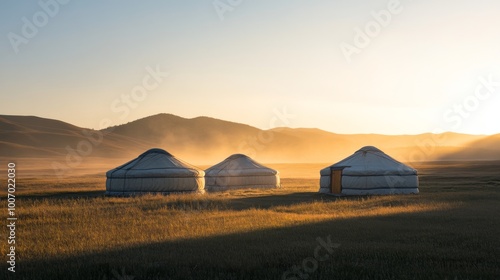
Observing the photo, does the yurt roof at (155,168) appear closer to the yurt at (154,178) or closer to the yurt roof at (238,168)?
the yurt at (154,178)

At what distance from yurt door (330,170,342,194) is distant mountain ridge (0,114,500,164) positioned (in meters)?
92.2

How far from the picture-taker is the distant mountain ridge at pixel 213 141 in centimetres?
12675

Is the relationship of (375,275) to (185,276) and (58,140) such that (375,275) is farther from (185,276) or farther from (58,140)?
(58,140)

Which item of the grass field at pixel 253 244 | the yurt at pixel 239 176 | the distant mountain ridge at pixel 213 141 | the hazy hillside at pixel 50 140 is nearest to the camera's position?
the grass field at pixel 253 244

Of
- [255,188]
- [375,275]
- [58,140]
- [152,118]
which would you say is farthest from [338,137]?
[375,275]

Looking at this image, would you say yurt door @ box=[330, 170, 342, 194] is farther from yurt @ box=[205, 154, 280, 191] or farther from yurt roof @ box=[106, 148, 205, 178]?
yurt roof @ box=[106, 148, 205, 178]

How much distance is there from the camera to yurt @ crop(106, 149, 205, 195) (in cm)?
2622

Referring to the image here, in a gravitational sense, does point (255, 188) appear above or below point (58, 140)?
below

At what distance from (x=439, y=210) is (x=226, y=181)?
17.0 m

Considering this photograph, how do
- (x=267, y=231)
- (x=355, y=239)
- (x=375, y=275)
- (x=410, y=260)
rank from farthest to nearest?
(x=267, y=231), (x=355, y=239), (x=410, y=260), (x=375, y=275)

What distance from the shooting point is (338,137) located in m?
182

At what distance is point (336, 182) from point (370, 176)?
88.0 inches

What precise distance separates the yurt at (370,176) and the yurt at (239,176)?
18.7 feet

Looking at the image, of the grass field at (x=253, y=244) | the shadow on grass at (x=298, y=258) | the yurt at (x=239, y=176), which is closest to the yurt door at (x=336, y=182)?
the yurt at (x=239, y=176)
